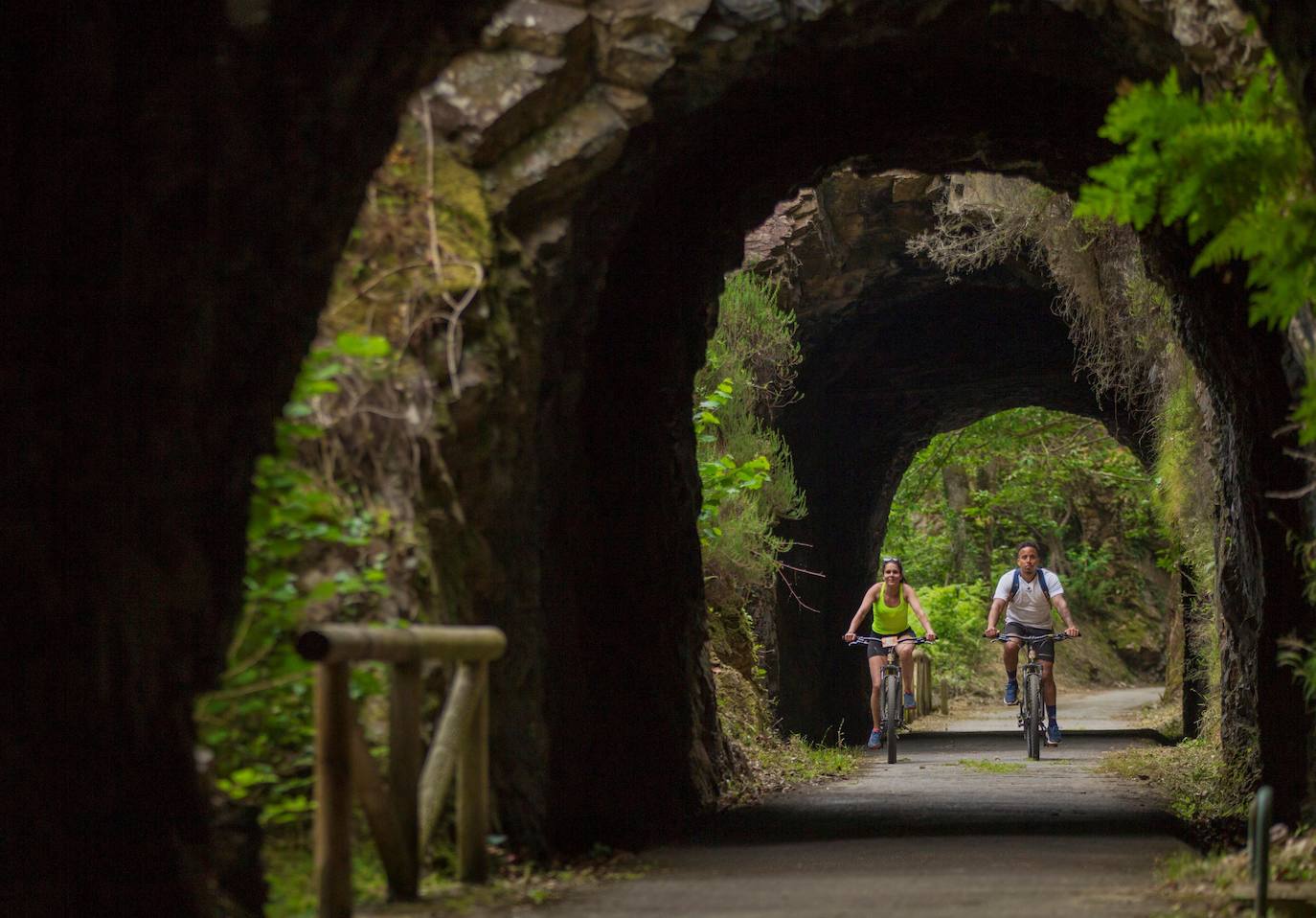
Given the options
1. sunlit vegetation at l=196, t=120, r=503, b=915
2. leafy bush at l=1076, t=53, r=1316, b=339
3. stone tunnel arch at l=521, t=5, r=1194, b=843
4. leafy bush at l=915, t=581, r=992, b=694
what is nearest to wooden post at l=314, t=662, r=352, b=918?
sunlit vegetation at l=196, t=120, r=503, b=915

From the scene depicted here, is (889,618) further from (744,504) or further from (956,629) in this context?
(956,629)

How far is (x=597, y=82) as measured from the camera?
23.7 ft

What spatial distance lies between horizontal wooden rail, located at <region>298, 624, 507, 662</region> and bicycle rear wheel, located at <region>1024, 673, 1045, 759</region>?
28.7ft

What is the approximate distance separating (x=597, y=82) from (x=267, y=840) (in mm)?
3562

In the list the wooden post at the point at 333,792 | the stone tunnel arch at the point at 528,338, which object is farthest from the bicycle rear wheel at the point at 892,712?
the wooden post at the point at 333,792

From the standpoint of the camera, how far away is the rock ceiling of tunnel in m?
6.83

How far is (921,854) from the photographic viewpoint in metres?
7.28

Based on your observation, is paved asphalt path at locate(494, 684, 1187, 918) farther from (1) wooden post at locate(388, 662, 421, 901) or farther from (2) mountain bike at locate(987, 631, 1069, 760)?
(2) mountain bike at locate(987, 631, 1069, 760)

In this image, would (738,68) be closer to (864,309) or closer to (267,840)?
(267,840)

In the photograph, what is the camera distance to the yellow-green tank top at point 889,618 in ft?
47.2

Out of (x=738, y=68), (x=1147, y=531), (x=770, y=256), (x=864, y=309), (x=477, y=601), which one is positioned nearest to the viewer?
(x=477, y=601)

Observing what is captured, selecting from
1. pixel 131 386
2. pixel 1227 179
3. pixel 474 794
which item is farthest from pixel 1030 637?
pixel 131 386

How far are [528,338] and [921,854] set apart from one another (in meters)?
2.81

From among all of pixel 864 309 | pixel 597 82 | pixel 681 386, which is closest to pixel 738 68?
pixel 597 82
